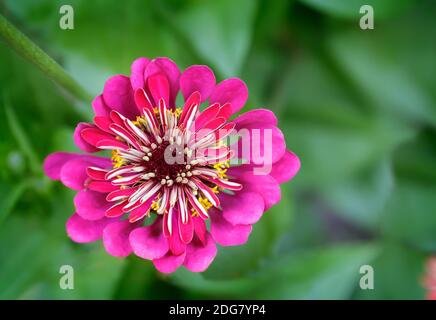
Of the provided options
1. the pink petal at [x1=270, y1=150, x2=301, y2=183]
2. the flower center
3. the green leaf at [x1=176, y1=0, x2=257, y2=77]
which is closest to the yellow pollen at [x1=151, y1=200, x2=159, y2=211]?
the flower center

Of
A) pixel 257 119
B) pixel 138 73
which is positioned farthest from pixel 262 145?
pixel 138 73

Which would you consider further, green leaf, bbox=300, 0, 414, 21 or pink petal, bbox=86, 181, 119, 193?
green leaf, bbox=300, 0, 414, 21

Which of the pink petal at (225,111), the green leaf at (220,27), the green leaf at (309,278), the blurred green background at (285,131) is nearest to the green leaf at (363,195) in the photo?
the blurred green background at (285,131)

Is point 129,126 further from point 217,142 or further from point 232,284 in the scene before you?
point 232,284

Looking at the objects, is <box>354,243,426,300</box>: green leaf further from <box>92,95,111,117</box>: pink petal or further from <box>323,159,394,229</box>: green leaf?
<box>92,95,111,117</box>: pink petal

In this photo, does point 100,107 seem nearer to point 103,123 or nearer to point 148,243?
point 103,123
